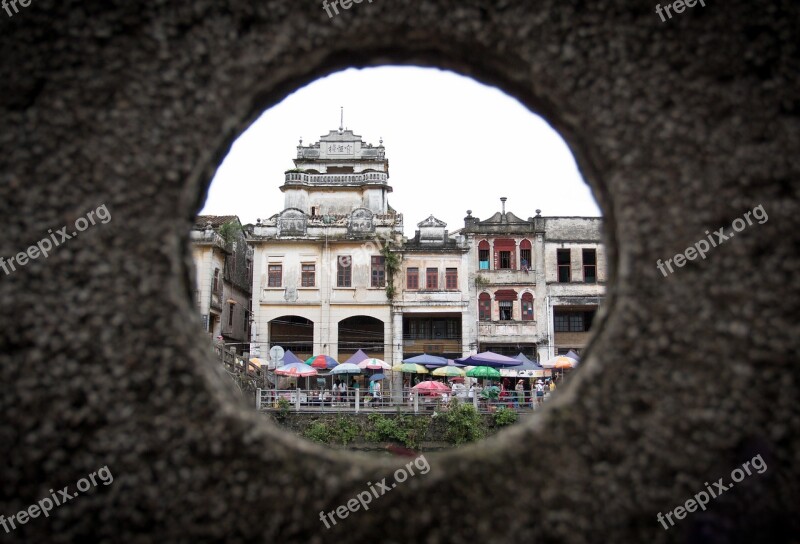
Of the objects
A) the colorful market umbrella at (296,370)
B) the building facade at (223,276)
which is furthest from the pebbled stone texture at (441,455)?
the building facade at (223,276)

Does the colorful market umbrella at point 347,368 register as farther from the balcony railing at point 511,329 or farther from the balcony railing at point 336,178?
the balcony railing at point 336,178

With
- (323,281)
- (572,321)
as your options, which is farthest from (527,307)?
(323,281)

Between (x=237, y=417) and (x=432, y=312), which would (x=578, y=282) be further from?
(x=237, y=417)

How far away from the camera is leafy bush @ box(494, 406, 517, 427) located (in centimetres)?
2116

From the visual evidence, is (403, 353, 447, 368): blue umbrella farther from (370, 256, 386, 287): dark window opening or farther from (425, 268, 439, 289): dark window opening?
(370, 256, 386, 287): dark window opening

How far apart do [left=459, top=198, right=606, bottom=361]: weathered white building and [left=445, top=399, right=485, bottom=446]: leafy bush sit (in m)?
8.99

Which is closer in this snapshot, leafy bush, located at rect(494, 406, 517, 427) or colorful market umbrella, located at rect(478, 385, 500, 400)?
leafy bush, located at rect(494, 406, 517, 427)

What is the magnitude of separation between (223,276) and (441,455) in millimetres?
31633

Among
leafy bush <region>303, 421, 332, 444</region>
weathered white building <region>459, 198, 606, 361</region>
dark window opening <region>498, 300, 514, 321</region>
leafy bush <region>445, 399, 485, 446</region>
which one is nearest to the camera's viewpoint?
leafy bush <region>445, 399, 485, 446</region>

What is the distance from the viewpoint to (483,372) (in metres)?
22.1

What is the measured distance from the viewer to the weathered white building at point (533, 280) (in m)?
29.8

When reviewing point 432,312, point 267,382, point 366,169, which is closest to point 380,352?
point 432,312

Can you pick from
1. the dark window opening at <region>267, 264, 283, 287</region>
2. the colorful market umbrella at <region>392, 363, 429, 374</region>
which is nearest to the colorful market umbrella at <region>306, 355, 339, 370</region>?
the colorful market umbrella at <region>392, 363, 429, 374</region>

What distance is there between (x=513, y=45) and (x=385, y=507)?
1.84 meters
